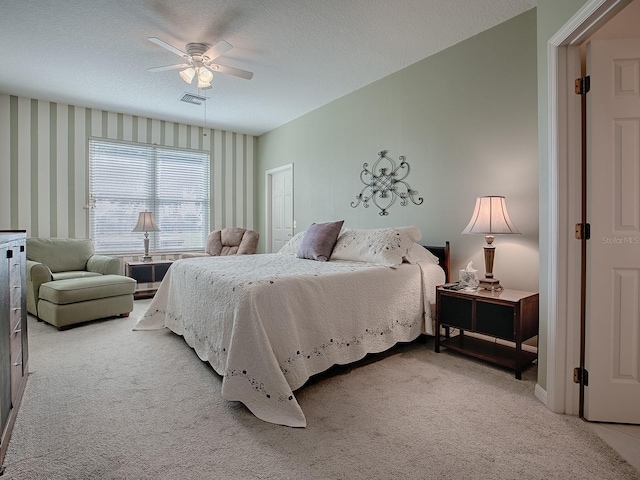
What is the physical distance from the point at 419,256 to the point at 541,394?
137cm

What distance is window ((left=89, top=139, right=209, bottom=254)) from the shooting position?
5098mm

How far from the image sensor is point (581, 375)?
1.85m

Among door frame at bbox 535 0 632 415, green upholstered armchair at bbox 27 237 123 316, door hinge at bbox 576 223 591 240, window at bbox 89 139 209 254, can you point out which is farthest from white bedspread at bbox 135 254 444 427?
window at bbox 89 139 209 254

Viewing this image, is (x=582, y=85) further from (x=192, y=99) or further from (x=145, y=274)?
(x=145, y=274)

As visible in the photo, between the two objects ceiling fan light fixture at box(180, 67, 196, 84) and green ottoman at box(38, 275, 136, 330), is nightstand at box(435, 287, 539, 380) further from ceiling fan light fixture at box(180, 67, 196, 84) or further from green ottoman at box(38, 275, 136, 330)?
green ottoman at box(38, 275, 136, 330)

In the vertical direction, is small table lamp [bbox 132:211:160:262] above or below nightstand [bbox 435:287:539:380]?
above

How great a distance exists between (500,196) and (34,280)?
4613 mm

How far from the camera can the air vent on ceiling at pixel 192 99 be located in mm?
4278

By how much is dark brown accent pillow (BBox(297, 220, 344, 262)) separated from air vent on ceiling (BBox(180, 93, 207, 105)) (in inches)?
90.0

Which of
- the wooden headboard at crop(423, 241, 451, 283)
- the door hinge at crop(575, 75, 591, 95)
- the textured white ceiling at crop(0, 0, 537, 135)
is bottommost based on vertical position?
the wooden headboard at crop(423, 241, 451, 283)

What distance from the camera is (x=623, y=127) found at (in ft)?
5.82

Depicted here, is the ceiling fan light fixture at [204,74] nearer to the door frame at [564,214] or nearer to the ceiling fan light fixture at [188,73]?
the ceiling fan light fixture at [188,73]

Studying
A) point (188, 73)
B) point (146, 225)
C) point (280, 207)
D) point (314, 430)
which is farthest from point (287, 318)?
point (280, 207)

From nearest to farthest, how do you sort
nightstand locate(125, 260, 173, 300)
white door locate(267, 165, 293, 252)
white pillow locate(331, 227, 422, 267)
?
white pillow locate(331, 227, 422, 267) < nightstand locate(125, 260, 173, 300) < white door locate(267, 165, 293, 252)
